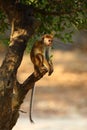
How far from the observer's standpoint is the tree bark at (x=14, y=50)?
43.4ft

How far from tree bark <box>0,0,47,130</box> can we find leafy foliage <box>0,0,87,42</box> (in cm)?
34

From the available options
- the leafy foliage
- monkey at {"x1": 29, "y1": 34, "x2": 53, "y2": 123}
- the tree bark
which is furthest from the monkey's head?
the leafy foliage

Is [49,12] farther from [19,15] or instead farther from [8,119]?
[8,119]

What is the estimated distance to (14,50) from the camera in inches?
528

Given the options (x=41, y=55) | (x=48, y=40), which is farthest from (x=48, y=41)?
(x=41, y=55)

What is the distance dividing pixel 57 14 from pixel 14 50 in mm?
1353

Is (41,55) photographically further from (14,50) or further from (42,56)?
(14,50)

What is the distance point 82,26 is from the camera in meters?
14.7

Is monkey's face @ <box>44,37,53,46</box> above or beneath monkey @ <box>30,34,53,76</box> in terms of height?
above

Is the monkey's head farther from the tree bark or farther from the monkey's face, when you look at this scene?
the tree bark

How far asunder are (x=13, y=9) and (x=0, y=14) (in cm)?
150

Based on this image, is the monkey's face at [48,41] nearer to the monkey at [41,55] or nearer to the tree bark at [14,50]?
the monkey at [41,55]

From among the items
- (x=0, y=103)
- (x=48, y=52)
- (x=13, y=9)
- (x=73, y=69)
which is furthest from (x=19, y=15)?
(x=73, y=69)

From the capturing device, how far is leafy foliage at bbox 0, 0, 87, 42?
13570 mm
